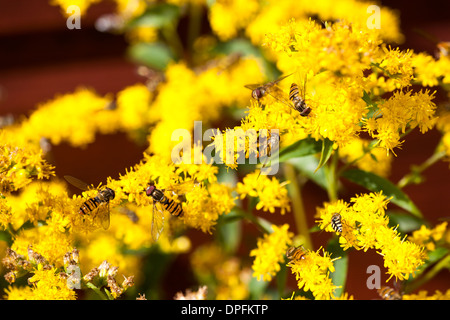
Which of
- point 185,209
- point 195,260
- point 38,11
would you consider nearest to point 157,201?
point 185,209

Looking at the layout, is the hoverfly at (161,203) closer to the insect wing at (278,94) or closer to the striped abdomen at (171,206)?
the striped abdomen at (171,206)

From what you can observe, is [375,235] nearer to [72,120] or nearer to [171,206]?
[171,206]

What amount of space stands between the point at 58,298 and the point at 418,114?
1.33ft

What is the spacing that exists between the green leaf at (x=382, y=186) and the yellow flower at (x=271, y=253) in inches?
3.9

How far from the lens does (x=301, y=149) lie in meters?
0.50

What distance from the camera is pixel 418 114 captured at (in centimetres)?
48

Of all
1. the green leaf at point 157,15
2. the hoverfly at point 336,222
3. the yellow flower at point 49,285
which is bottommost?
the yellow flower at point 49,285

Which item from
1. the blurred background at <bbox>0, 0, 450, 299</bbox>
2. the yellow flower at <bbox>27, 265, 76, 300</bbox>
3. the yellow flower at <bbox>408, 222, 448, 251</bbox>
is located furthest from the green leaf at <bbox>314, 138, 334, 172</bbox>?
the blurred background at <bbox>0, 0, 450, 299</bbox>

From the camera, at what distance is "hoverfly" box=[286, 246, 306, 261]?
1.66ft

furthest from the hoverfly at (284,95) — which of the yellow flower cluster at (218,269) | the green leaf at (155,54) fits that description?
the green leaf at (155,54)

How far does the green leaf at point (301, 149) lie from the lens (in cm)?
50

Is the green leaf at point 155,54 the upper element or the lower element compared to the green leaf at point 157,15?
upper

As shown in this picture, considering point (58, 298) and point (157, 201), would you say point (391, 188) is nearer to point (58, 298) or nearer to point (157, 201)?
point (157, 201)

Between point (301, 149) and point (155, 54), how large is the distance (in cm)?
62
